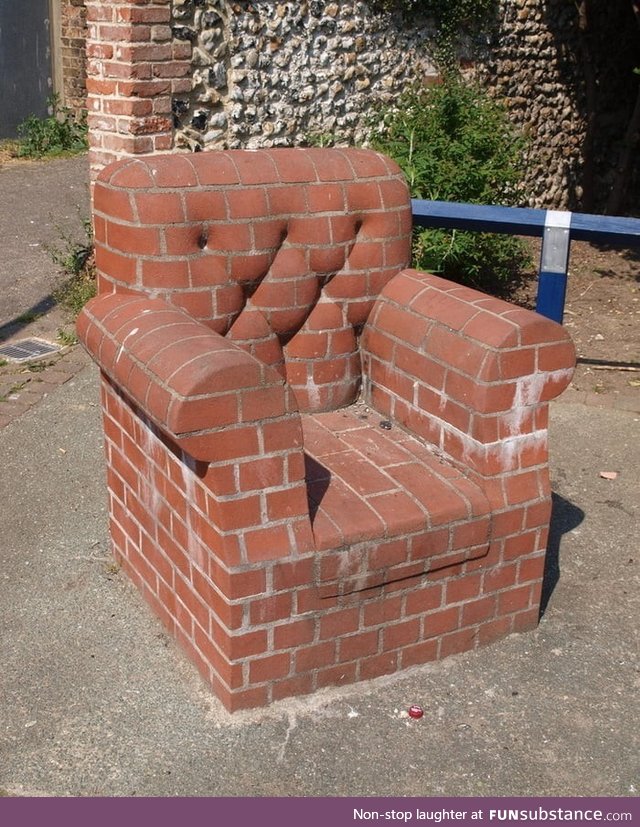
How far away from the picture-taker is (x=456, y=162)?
717 centimetres

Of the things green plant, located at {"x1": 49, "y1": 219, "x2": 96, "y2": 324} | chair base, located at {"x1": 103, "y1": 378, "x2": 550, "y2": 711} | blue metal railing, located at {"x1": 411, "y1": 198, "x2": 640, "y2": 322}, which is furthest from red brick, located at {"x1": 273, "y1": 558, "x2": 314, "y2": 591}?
green plant, located at {"x1": 49, "y1": 219, "x2": 96, "y2": 324}

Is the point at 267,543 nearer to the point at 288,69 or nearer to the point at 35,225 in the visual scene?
the point at 288,69

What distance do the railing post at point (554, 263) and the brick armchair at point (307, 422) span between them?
1.69 m

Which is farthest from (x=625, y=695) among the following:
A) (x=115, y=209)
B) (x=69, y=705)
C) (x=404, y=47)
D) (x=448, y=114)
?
(x=404, y=47)

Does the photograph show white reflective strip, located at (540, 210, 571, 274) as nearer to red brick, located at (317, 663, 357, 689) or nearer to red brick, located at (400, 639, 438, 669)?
red brick, located at (400, 639, 438, 669)

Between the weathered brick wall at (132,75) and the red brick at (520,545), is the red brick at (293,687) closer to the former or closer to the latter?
the red brick at (520,545)

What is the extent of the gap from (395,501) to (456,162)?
14.9 feet

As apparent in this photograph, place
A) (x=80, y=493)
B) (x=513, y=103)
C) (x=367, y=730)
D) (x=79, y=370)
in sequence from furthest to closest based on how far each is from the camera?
(x=513, y=103)
(x=79, y=370)
(x=80, y=493)
(x=367, y=730)

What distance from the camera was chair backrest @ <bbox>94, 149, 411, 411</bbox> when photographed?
3312 mm

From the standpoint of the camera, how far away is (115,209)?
3.32 meters

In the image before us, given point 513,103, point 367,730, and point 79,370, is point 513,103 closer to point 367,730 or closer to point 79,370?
point 79,370

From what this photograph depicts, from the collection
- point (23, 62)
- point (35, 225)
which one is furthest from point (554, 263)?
point (23, 62)

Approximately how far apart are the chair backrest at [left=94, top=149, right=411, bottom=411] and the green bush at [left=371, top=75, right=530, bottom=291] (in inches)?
123
